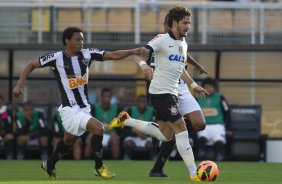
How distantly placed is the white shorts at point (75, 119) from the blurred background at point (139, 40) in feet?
27.7

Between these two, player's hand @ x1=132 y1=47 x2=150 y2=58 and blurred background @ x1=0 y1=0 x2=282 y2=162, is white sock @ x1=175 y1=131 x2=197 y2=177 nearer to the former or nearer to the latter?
player's hand @ x1=132 y1=47 x2=150 y2=58

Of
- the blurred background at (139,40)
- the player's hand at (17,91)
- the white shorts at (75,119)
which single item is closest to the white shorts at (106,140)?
the blurred background at (139,40)

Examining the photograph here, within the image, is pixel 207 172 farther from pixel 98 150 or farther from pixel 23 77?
pixel 23 77

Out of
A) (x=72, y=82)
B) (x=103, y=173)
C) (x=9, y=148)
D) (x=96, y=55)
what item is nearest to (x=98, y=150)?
(x=103, y=173)

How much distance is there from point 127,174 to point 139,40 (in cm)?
758

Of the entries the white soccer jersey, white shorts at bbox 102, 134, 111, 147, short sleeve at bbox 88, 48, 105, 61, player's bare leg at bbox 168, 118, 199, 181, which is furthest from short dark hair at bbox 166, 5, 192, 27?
white shorts at bbox 102, 134, 111, 147

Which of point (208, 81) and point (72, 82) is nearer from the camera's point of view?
point (72, 82)

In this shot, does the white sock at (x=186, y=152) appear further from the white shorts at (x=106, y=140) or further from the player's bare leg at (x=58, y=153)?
the white shorts at (x=106, y=140)

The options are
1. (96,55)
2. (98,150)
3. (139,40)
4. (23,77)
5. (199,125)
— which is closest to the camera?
(23,77)

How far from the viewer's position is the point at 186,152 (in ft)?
40.9

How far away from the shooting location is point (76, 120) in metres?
13.1

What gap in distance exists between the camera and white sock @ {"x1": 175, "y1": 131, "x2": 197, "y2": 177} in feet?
40.8

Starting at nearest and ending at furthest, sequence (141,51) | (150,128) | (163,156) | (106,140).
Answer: (141,51) → (163,156) → (150,128) → (106,140)

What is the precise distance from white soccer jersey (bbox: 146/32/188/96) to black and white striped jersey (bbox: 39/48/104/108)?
34.7 inches
